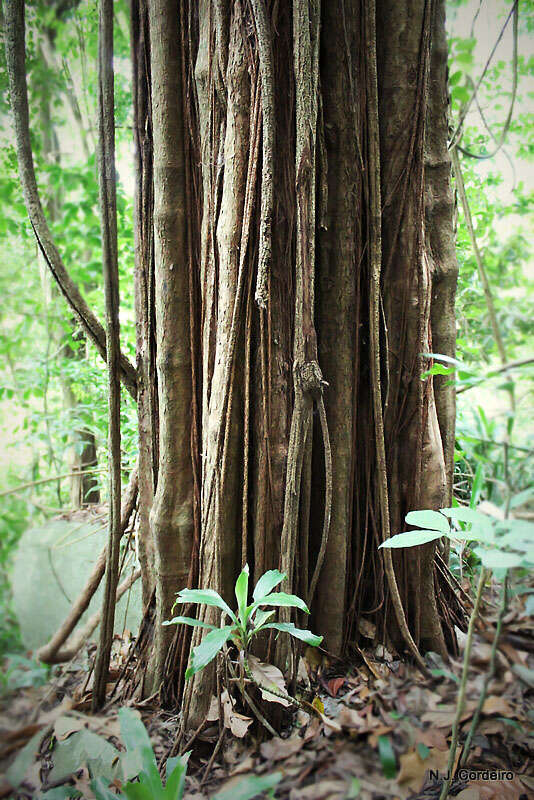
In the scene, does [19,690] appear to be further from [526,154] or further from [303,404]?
[526,154]

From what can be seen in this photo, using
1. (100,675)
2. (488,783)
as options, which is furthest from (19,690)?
(100,675)

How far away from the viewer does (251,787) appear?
642 millimetres

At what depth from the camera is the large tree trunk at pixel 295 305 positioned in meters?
1.22

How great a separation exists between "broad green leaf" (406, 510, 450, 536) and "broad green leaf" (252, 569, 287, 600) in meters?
0.33

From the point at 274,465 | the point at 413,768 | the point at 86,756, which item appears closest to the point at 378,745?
the point at 413,768

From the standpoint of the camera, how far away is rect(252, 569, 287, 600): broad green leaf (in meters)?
1.03

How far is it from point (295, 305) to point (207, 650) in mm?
831

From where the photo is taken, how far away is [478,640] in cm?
65

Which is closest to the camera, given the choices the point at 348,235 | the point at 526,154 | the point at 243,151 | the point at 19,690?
the point at 19,690

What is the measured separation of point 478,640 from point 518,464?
26 cm

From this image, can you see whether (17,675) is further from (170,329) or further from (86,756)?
(170,329)

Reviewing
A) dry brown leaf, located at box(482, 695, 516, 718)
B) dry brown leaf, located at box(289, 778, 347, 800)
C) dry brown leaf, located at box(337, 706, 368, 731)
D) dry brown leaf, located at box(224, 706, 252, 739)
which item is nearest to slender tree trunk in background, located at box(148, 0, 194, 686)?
dry brown leaf, located at box(224, 706, 252, 739)

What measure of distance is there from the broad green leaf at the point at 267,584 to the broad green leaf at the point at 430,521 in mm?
331

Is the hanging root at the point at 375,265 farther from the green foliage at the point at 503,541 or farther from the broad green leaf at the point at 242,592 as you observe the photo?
the green foliage at the point at 503,541
